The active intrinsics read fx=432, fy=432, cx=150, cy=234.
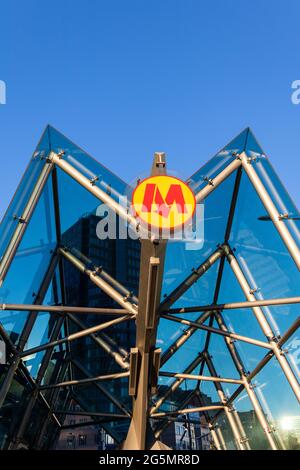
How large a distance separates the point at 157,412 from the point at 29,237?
37.0 feet

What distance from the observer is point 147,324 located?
9.23 meters

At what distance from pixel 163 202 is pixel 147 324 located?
3.43 metres

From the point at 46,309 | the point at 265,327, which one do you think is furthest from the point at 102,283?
the point at 265,327

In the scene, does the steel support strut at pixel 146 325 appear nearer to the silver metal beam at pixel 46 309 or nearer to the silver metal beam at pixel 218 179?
the silver metal beam at pixel 46 309

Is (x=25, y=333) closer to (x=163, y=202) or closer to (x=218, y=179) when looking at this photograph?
(x=218, y=179)

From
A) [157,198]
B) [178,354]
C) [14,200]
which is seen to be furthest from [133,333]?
[157,198]

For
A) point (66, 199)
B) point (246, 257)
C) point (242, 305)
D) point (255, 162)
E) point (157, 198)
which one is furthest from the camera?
point (246, 257)

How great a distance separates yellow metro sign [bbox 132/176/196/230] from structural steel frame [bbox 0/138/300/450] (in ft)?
0.99

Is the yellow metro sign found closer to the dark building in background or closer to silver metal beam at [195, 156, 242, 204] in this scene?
silver metal beam at [195, 156, 242, 204]

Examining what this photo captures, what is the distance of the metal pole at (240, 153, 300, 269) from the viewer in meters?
11.2

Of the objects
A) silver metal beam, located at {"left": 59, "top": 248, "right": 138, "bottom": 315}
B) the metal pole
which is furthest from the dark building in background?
the metal pole

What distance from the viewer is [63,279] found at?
16.5 m

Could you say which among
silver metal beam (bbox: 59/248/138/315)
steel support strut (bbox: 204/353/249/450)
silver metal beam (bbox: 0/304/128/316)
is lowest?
steel support strut (bbox: 204/353/249/450)

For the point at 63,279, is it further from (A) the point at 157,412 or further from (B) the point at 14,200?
Result: (A) the point at 157,412
